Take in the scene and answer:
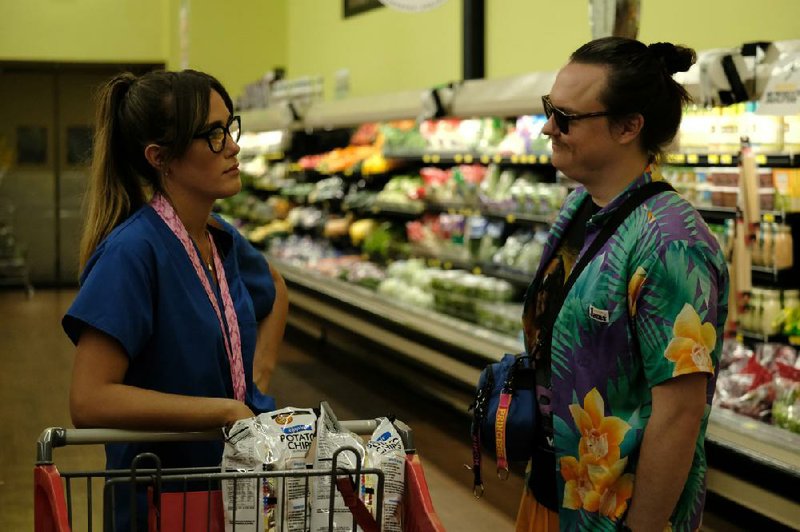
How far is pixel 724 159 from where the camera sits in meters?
4.84

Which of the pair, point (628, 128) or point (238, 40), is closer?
point (628, 128)

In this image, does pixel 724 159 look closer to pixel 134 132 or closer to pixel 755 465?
pixel 755 465

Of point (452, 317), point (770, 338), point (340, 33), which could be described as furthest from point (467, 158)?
point (340, 33)

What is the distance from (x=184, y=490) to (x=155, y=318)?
1.14 ft

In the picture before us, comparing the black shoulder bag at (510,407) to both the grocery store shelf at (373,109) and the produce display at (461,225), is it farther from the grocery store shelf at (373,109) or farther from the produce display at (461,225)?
the grocery store shelf at (373,109)

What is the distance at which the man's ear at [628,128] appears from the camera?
2.03 meters

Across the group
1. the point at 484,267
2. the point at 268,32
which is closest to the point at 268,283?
the point at 484,267

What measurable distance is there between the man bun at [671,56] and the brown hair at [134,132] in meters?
0.81

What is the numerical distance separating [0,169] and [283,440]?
43.8 ft

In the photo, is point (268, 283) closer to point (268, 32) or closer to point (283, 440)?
point (283, 440)

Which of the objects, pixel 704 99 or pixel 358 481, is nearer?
pixel 358 481

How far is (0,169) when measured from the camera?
46.6 feet

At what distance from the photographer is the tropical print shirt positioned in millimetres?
1904

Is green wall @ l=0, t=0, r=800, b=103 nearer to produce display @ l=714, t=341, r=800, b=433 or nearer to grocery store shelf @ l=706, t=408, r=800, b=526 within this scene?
produce display @ l=714, t=341, r=800, b=433
